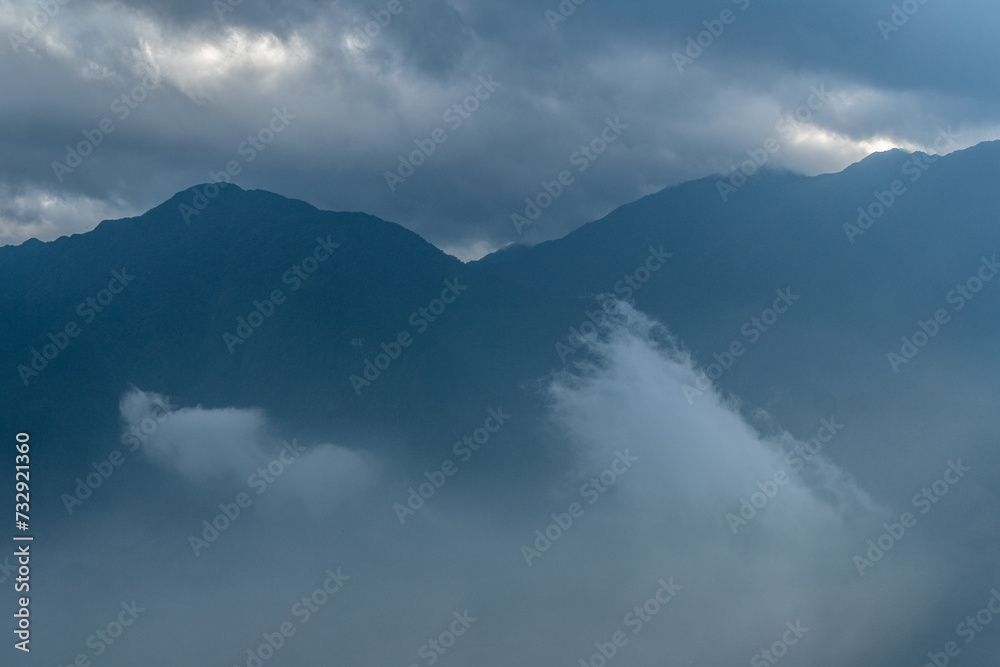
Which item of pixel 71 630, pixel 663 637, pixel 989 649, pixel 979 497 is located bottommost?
pixel 71 630

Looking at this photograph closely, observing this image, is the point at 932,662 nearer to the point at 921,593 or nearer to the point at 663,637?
the point at 921,593

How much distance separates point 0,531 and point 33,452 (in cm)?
1814

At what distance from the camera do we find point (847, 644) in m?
193

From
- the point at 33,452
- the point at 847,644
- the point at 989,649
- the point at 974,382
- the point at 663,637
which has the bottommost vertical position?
the point at 33,452

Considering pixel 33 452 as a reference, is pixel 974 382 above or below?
above

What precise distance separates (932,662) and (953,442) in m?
47.2

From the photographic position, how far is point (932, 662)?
190 m

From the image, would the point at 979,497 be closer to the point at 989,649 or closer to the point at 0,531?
the point at 989,649

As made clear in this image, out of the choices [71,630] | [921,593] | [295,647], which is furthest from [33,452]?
[921,593]

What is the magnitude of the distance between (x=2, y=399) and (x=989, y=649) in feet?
729

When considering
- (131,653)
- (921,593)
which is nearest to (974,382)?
(921,593)

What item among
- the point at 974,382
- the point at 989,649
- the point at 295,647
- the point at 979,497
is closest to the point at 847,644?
the point at 989,649

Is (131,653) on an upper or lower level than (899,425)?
lower

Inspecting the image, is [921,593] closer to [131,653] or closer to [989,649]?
[989,649]
